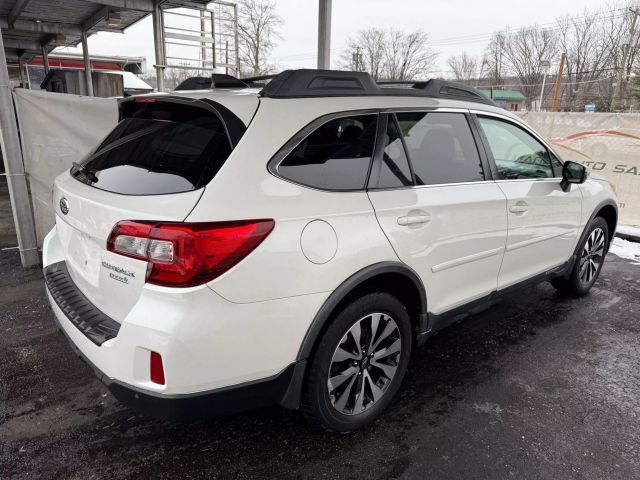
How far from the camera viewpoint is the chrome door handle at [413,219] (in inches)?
95.6

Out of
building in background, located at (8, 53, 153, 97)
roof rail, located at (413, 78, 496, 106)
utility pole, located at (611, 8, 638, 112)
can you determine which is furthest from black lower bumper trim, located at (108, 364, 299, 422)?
utility pole, located at (611, 8, 638, 112)

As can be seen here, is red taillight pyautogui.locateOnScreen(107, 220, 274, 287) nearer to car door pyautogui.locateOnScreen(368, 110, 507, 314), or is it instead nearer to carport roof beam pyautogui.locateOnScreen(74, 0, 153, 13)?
car door pyautogui.locateOnScreen(368, 110, 507, 314)

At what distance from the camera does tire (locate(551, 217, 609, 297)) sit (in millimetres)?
4316

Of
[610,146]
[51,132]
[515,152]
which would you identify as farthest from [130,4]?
[610,146]

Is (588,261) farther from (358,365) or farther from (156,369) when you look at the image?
(156,369)

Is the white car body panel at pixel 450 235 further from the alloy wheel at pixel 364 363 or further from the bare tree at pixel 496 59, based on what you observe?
the bare tree at pixel 496 59

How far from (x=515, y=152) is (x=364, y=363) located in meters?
2.15

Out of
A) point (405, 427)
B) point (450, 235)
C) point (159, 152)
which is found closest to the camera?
point (159, 152)

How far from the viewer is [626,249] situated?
6.38 m

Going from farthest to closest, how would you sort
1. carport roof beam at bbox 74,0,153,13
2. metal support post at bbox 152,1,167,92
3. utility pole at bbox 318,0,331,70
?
metal support post at bbox 152,1,167,92 < carport roof beam at bbox 74,0,153,13 < utility pole at bbox 318,0,331,70

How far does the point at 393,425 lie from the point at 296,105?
180 centimetres

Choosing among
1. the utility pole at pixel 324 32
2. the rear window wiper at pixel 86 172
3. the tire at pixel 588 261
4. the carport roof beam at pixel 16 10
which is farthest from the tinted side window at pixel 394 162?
the carport roof beam at pixel 16 10

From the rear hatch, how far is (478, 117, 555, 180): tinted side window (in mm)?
1915

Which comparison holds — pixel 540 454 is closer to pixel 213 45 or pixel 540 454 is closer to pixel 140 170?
pixel 140 170
